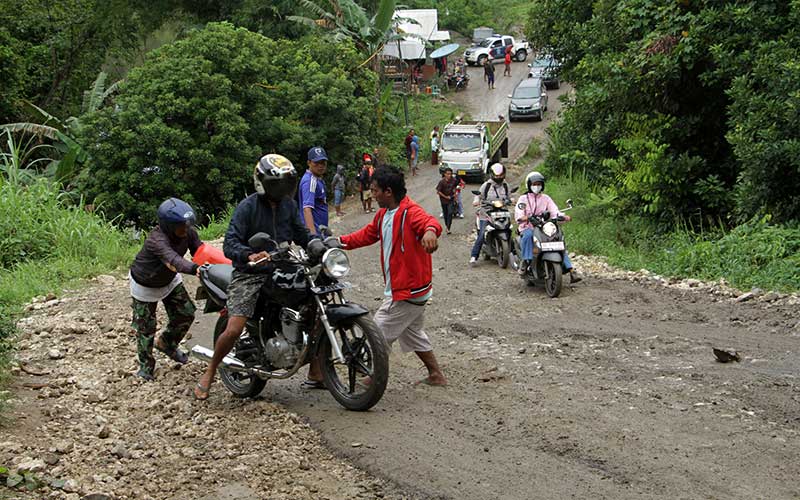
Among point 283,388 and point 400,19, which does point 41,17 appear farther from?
point 283,388

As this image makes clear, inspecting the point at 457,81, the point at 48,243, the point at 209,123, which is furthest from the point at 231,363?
the point at 457,81

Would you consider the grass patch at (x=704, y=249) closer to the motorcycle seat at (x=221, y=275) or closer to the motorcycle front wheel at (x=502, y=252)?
the motorcycle front wheel at (x=502, y=252)

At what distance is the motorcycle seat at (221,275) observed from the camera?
7.39m

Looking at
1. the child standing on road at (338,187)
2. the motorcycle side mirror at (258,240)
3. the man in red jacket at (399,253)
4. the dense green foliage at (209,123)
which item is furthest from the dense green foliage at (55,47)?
the motorcycle side mirror at (258,240)

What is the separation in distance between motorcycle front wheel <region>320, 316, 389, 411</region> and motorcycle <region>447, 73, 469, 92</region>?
157 ft

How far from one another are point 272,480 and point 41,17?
116 feet

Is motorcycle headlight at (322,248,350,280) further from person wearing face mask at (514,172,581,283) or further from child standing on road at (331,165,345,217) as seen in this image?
child standing on road at (331,165,345,217)

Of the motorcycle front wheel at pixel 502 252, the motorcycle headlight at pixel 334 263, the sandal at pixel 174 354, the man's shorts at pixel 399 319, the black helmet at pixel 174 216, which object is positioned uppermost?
the black helmet at pixel 174 216

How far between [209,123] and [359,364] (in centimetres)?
2095

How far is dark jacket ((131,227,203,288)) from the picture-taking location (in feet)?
24.9

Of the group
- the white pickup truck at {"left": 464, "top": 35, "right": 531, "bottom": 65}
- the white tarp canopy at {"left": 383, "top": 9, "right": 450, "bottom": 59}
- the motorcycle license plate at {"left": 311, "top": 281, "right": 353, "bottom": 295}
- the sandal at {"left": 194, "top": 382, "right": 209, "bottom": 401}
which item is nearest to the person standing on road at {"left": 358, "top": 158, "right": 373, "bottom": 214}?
the sandal at {"left": 194, "top": 382, "right": 209, "bottom": 401}

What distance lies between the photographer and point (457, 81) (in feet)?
176

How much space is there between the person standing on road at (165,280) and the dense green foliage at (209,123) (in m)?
17.2

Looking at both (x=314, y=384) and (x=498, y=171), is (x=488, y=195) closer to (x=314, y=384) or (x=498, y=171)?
(x=498, y=171)
